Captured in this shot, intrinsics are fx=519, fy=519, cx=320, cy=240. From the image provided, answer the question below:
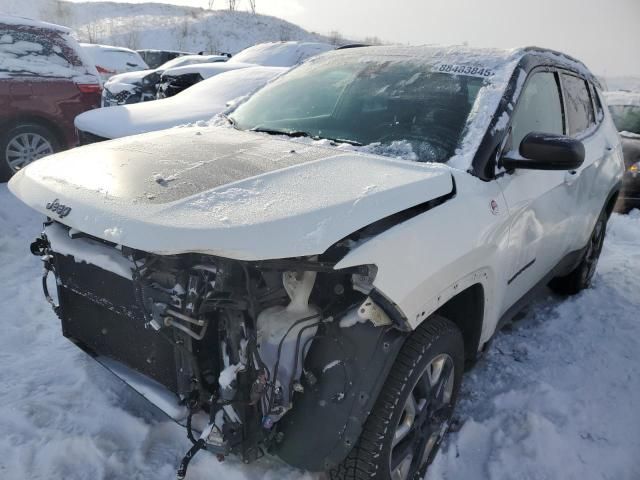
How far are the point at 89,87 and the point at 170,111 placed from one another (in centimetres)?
164

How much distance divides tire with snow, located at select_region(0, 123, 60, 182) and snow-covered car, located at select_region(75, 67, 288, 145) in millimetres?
1181

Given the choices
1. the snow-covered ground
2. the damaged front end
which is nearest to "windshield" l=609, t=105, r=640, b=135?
the snow-covered ground

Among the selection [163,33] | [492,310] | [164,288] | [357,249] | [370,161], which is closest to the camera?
[357,249]

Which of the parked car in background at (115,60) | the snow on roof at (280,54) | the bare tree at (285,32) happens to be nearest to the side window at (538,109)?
the snow on roof at (280,54)

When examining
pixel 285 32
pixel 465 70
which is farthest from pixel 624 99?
pixel 285 32

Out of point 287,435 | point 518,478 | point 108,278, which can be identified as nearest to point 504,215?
point 518,478

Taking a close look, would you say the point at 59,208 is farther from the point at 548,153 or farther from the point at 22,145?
the point at 22,145

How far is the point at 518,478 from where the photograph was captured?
7.59 ft

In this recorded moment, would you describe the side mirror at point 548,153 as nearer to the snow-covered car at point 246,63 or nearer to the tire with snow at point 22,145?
the tire with snow at point 22,145

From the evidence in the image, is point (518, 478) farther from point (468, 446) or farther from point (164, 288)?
point (164, 288)

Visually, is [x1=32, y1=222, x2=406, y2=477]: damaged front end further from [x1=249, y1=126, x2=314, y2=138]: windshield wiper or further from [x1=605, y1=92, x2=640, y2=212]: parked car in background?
[x1=605, y1=92, x2=640, y2=212]: parked car in background

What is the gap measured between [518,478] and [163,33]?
60.1 m

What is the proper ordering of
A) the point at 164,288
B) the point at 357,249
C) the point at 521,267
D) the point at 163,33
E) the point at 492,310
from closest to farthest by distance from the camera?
the point at 357,249, the point at 164,288, the point at 492,310, the point at 521,267, the point at 163,33

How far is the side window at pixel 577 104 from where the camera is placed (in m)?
3.32
